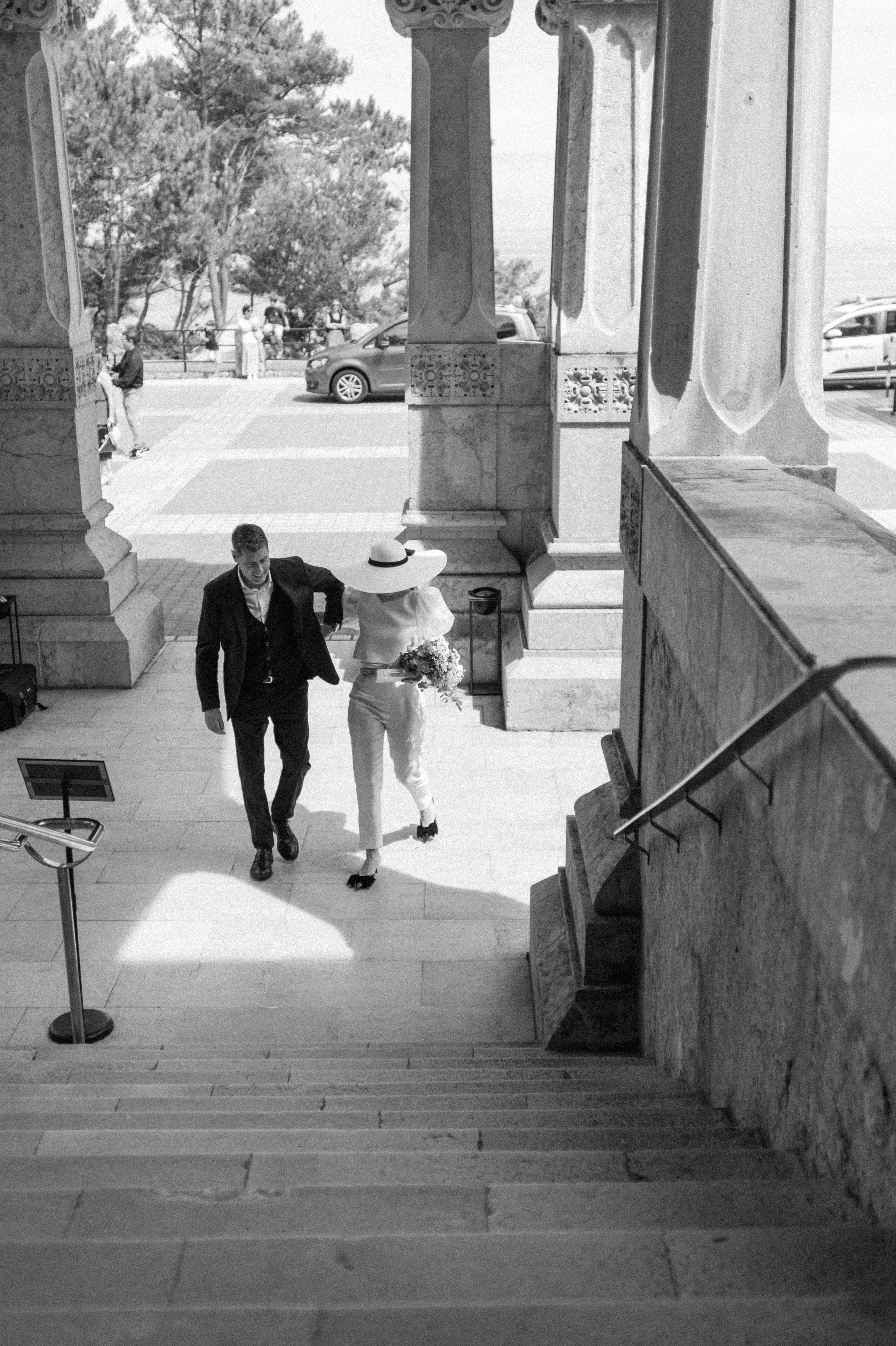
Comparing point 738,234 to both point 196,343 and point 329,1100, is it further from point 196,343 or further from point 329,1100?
point 196,343

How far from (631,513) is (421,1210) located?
305 cm

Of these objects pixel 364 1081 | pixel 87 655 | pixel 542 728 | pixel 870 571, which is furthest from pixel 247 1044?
pixel 87 655

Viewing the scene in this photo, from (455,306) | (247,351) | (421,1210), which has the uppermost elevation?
(455,306)

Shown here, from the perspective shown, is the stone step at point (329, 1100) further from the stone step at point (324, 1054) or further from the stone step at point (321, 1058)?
the stone step at point (324, 1054)

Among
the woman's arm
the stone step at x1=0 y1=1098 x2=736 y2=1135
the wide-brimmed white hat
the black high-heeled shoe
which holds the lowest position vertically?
the black high-heeled shoe

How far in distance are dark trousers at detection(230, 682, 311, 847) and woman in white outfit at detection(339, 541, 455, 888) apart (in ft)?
0.90

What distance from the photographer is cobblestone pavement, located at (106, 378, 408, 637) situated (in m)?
13.5

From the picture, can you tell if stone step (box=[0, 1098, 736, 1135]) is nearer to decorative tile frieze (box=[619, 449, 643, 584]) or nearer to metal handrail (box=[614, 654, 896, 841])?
metal handrail (box=[614, 654, 896, 841])

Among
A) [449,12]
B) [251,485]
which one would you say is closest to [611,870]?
[449,12]

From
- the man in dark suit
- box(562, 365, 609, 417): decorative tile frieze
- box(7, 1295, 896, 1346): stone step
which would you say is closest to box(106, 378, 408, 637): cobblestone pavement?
box(562, 365, 609, 417): decorative tile frieze

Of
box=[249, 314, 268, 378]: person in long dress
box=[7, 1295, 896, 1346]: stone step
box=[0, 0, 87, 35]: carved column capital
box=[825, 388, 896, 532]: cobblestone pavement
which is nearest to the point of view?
box=[7, 1295, 896, 1346]: stone step

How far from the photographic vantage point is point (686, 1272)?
7.69ft

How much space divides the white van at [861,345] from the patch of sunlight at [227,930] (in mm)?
22512

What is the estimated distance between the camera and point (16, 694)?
29.9 ft
